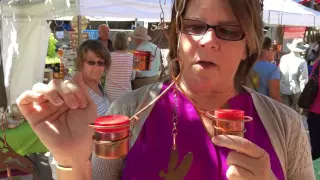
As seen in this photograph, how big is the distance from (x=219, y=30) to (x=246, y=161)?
1.31ft

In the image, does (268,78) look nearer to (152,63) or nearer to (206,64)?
(152,63)

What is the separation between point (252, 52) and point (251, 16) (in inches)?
6.2

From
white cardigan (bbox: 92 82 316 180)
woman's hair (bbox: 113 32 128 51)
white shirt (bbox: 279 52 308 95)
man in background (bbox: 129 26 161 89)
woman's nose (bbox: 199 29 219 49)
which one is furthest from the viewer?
white shirt (bbox: 279 52 308 95)

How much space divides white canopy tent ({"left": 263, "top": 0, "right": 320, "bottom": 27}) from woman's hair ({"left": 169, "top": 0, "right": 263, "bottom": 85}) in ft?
16.4

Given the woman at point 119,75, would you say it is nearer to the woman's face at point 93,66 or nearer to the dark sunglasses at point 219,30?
the woman's face at point 93,66

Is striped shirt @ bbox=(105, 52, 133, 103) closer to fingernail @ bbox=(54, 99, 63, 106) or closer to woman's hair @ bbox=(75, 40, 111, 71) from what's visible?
woman's hair @ bbox=(75, 40, 111, 71)

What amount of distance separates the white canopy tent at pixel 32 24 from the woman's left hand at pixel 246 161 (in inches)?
127

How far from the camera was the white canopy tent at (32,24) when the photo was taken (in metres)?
4.00

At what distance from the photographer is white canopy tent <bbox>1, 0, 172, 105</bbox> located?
3998 mm

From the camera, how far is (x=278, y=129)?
1.12m

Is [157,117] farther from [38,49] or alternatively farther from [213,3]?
[38,49]

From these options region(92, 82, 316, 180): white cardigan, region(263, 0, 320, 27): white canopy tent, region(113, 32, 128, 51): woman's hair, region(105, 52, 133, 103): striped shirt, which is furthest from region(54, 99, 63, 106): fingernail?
region(263, 0, 320, 27): white canopy tent

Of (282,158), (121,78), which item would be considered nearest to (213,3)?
(282,158)

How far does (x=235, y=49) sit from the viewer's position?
1035 millimetres
